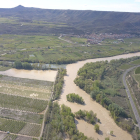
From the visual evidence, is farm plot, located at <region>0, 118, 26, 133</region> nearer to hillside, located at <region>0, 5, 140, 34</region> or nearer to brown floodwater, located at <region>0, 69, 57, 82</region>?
brown floodwater, located at <region>0, 69, 57, 82</region>

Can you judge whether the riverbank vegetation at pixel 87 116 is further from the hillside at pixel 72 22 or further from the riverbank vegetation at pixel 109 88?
the hillside at pixel 72 22

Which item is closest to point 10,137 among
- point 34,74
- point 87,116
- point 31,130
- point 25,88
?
point 31,130

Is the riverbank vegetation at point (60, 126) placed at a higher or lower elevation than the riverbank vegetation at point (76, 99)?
lower

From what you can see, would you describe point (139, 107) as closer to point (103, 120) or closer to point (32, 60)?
point (103, 120)

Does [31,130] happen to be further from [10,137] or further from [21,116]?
[21,116]

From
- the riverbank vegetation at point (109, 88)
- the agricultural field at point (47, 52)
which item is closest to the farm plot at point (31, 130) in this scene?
the riverbank vegetation at point (109, 88)

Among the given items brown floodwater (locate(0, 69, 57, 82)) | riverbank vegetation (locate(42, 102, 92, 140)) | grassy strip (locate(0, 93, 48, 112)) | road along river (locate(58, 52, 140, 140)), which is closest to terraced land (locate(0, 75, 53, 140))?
grassy strip (locate(0, 93, 48, 112))

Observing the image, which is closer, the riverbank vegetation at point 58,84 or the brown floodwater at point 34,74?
the riverbank vegetation at point 58,84

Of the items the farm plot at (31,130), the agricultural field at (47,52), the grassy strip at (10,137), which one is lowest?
the grassy strip at (10,137)
